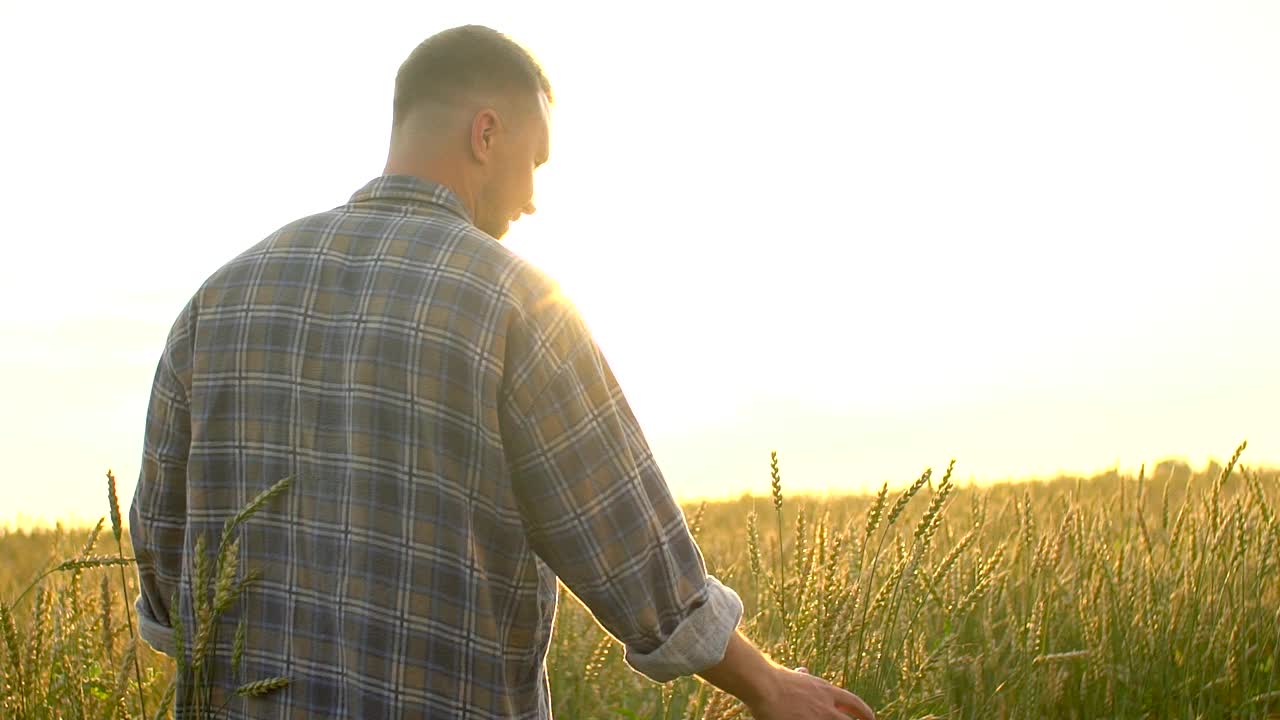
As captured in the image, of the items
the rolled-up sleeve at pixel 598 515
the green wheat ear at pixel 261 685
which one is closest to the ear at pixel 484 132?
the rolled-up sleeve at pixel 598 515

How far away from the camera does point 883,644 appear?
3.01 meters

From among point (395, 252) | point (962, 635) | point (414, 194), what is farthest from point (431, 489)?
point (962, 635)

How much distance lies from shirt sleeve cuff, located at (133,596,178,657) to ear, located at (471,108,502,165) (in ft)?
4.22

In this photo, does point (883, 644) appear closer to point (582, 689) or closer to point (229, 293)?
point (582, 689)

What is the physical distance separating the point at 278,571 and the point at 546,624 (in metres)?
0.53

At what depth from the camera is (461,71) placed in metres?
2.48

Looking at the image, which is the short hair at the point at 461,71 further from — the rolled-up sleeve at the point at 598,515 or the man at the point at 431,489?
the rolled-up sleeve at the point at 598,515

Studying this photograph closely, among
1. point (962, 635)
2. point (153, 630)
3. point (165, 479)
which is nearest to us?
point (165, 479)

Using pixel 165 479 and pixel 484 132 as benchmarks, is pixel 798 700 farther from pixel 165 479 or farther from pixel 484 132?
pixel 165 479

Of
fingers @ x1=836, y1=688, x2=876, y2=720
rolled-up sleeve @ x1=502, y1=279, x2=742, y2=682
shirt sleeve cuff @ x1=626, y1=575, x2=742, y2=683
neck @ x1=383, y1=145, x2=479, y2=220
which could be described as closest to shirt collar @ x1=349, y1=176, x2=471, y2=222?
neck @ x1=383, y1=145, x2=479, y2=220

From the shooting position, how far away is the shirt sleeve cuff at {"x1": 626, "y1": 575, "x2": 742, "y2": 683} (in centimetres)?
218

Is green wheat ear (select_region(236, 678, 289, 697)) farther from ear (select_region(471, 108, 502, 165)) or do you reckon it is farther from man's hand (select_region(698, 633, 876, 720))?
ear (select_region(471, 108, 502, 165))

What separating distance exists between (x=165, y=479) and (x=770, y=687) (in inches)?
52.8

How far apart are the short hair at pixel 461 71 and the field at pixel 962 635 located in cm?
105
